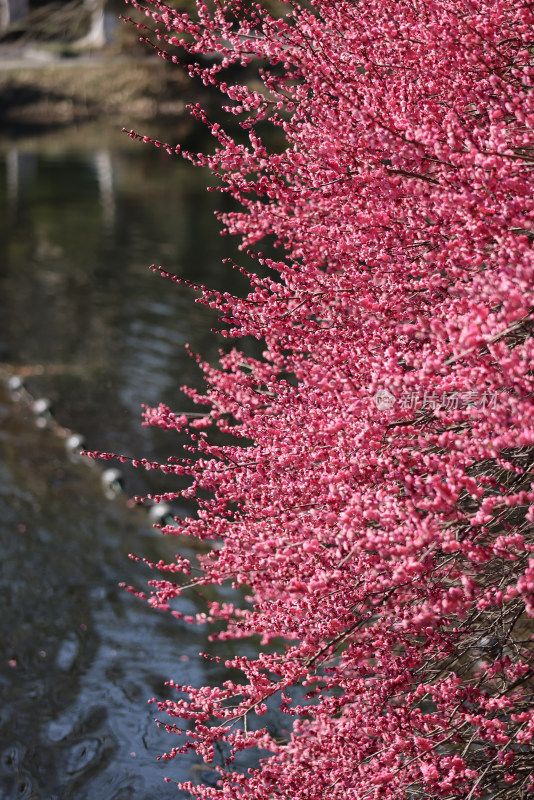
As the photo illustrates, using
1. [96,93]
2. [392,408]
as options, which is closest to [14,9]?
[96,93]

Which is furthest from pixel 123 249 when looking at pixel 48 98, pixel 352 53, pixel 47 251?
pixel 48 98

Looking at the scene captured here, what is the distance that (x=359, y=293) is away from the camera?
4.10 meters

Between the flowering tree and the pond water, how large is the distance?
2.54 meters

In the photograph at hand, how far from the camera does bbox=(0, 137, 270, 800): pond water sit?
6477 millimetres

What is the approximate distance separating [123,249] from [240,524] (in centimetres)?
1865

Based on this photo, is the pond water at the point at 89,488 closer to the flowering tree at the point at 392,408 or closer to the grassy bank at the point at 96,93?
the flowering tree at the point at 392,408

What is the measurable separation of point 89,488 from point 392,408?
789 centimetres

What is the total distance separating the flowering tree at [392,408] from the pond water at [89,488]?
2540 millimetres

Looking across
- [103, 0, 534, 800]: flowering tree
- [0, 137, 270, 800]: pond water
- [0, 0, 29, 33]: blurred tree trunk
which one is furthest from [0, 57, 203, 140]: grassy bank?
[103, 0, 534, 800]: flowering tree

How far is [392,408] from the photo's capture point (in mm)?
3402

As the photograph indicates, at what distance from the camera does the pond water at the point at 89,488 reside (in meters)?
6.48

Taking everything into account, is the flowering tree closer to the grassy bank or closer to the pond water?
the pond water

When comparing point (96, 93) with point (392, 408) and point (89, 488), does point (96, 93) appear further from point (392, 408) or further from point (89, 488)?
point (392, 408)

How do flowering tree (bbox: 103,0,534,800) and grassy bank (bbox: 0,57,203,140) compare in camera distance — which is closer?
flowering tree (bbox: 103,0,534,800)
